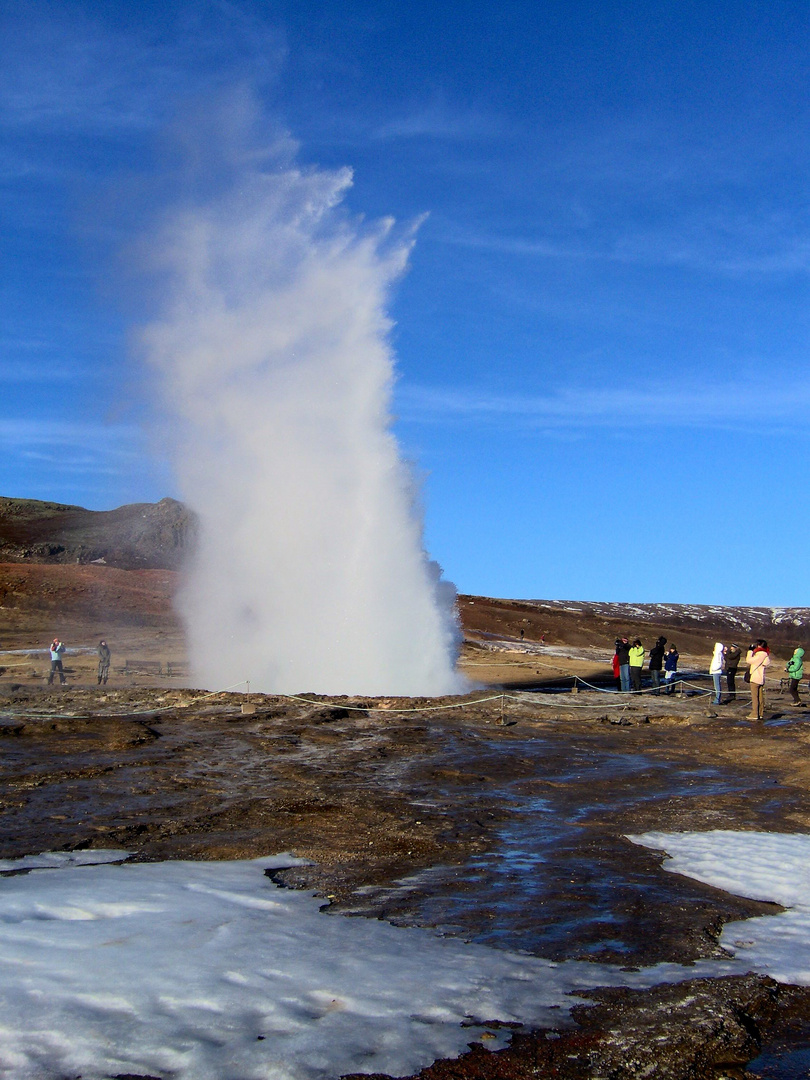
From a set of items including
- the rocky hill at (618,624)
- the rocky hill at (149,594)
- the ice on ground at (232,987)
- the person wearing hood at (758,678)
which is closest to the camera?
the ice on ground at (232,987)

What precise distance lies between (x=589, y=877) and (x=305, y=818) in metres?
3.25

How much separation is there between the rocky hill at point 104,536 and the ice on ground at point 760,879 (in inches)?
2031

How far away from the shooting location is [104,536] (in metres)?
77.3

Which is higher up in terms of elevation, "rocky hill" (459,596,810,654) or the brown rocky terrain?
"rocky hill" (459,596,810,654)

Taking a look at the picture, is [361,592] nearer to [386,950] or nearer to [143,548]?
[386,950]

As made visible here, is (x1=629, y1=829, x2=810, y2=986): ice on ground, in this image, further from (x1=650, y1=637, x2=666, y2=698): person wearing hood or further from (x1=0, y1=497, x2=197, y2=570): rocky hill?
(x1=0, y1=497, x2=197, y2=570): rocky hill

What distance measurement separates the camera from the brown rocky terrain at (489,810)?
13.8 ft

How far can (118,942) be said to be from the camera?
482cm

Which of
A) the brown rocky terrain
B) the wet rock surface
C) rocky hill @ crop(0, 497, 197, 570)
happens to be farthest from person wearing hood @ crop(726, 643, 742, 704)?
rocky hill @ crop(0, 497, 197, 570)

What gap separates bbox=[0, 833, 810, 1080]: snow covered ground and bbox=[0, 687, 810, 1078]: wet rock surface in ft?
0.84

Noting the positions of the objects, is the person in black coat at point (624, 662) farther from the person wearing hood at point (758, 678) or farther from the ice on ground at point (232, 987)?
the ice on ground at point (232, 987)

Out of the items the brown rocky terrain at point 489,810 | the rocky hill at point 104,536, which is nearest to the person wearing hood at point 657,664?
the brown rocky terrain at point 489,810

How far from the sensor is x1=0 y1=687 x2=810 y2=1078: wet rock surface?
4.23 meters

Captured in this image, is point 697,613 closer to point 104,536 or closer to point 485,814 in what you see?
point 104,536
